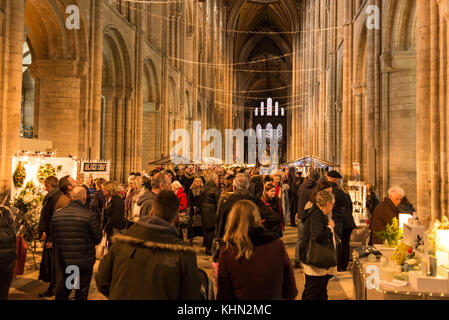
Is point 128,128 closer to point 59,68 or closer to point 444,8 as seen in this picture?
point 59,68

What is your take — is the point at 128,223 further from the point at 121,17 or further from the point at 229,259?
the point at 121,17

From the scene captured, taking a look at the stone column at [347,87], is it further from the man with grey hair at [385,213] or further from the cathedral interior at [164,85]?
the man with grey hair at [385,213]

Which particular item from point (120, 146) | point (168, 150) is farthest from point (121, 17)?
point (168, 150)

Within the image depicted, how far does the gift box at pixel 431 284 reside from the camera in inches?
137

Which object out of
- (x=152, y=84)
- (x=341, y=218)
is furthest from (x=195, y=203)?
(x=152, y=84)

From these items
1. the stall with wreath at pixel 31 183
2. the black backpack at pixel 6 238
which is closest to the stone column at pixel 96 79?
the stall with wreath at pixel 31 183

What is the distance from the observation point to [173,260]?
234 centimetres

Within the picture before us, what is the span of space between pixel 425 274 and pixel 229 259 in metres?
2.15

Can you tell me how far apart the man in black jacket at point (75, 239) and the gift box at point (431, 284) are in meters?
3.22

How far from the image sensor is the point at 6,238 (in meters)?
3.58

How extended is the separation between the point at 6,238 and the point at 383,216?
4544mm

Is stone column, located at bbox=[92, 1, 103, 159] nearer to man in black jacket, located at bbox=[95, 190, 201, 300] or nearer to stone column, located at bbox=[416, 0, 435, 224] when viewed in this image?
stone column, located at bbox=[416, 0, 435, 224]

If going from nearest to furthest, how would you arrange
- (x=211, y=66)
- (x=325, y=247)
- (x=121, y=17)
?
(x=325, y=247)
(x=121, y=17)
(x=211, y=66)

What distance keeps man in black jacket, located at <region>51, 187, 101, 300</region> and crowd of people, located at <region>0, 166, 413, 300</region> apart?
11 mm
